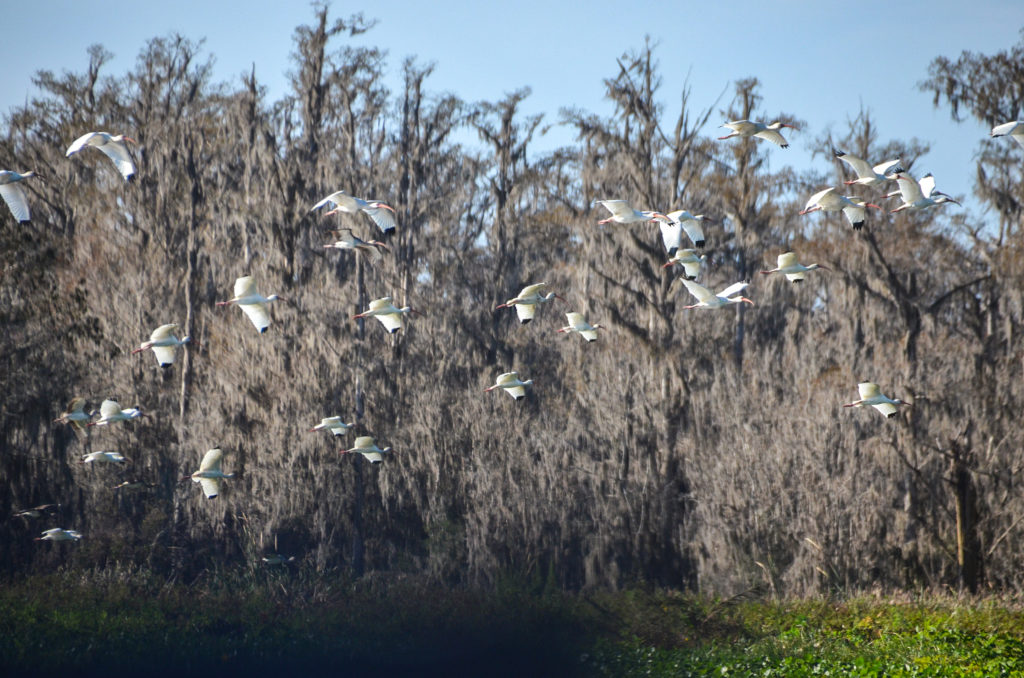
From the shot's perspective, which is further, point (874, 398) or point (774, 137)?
point (874, 398)

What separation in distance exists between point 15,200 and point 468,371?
446 inches

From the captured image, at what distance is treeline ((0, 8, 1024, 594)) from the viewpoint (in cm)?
1841

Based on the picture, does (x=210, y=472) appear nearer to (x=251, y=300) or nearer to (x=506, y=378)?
(x=251, y=300)

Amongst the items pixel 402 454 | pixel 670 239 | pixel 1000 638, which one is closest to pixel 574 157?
pixel 402 454

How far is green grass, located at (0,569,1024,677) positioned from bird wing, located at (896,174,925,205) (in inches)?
232

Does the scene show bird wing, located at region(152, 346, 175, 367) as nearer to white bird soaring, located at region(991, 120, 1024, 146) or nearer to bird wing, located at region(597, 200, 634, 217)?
bird wing, located at region(597, 200, 634, 217)

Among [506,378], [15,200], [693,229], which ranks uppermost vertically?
[15,200]

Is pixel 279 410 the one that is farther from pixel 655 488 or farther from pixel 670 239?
pixel 670 239

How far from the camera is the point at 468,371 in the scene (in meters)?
23.2

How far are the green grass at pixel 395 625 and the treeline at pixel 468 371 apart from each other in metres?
1.06

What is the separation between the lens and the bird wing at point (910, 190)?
44.3 feet

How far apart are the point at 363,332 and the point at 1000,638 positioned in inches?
552

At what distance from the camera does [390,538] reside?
2211 centimetres

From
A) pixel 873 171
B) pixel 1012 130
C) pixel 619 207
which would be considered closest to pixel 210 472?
pixel 619 207
